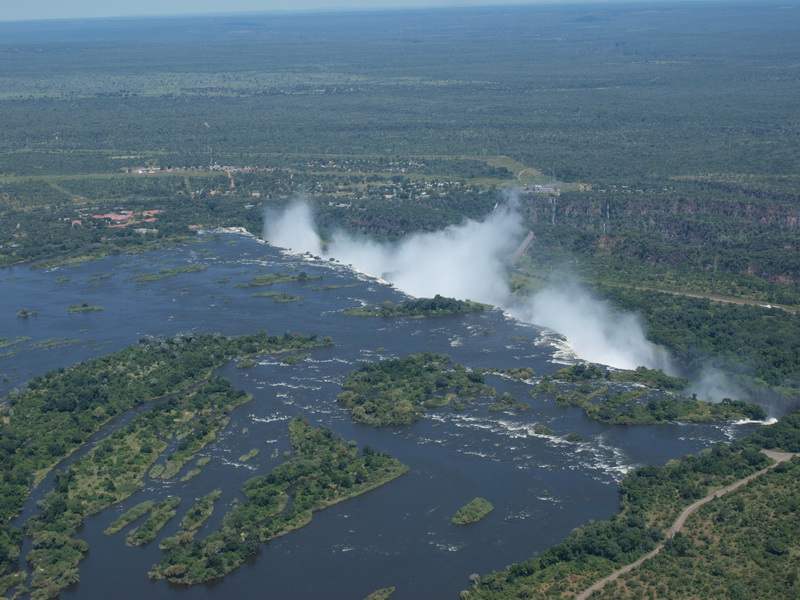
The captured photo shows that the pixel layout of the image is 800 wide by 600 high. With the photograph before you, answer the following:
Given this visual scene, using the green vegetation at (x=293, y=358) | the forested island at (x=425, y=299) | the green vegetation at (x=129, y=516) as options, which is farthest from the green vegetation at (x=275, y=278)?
the green vegetation at (x=129, y=516)

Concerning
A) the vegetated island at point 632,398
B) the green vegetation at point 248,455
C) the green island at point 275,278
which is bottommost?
the green island at point 275,278

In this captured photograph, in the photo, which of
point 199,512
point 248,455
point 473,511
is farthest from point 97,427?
point 473,511

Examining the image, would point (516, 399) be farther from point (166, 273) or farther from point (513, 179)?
point (513, 179)

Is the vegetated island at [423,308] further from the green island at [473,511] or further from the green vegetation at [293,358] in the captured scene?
the green island at [473,511]

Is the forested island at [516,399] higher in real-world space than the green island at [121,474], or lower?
higher

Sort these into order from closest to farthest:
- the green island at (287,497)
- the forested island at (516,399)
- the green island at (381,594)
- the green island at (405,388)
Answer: the green island at (381,594)
the green island at (287,497)
the forested island at (516,399)
the green island at (405,388)

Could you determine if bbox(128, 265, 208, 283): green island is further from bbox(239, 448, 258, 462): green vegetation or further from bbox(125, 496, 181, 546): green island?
bbox(125, 496, 181, 546): green island

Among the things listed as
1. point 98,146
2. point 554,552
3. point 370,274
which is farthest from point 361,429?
point 98,146
